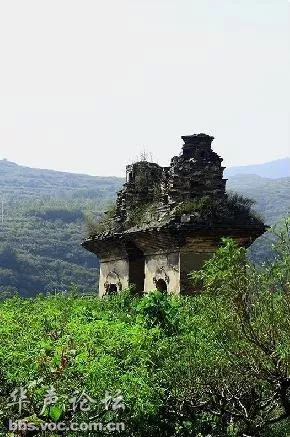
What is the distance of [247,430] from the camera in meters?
8.14

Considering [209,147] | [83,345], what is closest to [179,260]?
[209,147]

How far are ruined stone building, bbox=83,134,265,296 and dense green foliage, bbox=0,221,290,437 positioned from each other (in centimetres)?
416

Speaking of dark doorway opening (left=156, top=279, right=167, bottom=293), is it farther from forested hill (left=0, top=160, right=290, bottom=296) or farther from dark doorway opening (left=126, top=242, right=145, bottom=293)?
forested hill (left=0, top=160, right=290, bottom=296)

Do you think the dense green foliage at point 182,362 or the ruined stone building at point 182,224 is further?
the ruined stone building at point 182,224

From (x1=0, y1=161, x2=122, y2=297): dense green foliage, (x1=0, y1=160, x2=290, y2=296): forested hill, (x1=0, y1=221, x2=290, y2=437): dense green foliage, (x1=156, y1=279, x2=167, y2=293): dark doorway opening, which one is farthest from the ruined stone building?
(x1=0, y1=161, x2=122, y2=297): dense green foliage

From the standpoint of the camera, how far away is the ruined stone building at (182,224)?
1293cm

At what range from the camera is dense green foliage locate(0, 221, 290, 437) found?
6742 mm

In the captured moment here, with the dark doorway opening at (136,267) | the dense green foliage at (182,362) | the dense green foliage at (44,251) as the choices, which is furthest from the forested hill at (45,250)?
the dense green foliage at (182,362)

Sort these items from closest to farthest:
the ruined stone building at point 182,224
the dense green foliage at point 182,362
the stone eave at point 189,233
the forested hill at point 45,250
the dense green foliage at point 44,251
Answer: the dense green foliage at point 182,362 → the stone eave at point 189,233 → the ruined stone building at point 182,224 → the forested hill at point 45,250 → the dense green foliage at point 44,251

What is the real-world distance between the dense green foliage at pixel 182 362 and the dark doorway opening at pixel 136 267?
272 inches

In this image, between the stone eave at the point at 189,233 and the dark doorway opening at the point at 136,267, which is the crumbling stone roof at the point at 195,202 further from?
the dark doorway opening at the point at 136,267

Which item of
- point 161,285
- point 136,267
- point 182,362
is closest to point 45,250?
point 136,267

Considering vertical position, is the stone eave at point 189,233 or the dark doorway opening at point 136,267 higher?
the stone eave at point 189,233

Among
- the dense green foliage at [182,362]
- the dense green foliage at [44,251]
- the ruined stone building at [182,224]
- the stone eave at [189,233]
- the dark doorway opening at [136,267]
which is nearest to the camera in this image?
the dense green foliage at [182,362]
